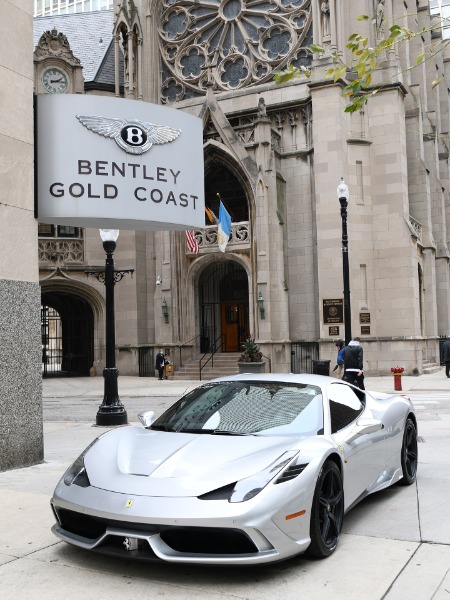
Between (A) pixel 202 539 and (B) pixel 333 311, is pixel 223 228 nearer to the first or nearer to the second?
(B) pixel 333 311

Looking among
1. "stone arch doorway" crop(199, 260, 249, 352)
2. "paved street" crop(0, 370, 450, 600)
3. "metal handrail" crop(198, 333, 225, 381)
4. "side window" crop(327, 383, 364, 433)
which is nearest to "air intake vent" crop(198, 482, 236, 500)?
"paved street" crop(0, 370, 450, 600)

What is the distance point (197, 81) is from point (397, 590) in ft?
104

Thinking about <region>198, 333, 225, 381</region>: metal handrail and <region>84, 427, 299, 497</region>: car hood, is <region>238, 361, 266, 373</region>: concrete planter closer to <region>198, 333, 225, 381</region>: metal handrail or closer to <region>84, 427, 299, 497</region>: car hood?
<region>198, 333, 225, 381</region>: metal handrail

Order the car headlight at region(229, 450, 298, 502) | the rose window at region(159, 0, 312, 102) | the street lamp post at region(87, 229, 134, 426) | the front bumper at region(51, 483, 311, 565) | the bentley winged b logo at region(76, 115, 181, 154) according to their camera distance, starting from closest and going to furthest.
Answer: the front bumper at region(51, 483, 311, 565) < the car headlight at region(229, 450, 298, 502) < the bentley winged b logo at region(76, 115, 181, 154) < the street lamp post at region(87, 229, 134, 426) < the rose window at region(159, 0, 312, 102)

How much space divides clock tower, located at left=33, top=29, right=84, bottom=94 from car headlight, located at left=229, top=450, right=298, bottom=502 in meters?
32.6

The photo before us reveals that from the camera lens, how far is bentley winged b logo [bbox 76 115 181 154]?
9133mm

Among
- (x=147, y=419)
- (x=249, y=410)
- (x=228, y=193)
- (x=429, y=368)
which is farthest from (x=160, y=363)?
(x=249, y=410)

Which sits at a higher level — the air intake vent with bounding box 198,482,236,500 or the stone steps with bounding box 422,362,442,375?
the air intake vent with bounding box 198,482,236,500

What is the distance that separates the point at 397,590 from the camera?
171 inches

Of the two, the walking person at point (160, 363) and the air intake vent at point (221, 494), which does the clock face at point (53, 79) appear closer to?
the walking person at point (160, 363)

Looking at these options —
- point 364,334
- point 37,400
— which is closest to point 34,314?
point 37,400

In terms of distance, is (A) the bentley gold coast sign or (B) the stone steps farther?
(B) the stone steps

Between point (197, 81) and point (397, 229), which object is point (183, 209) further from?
point (197, 81)

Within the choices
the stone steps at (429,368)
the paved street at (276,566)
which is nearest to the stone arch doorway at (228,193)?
the stone steps at (429,368)
